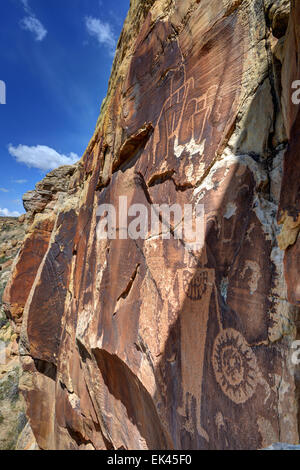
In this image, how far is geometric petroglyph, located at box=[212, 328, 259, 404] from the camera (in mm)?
1665

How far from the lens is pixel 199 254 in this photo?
7.14 feet

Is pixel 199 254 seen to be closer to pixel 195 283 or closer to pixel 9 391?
pixel 195 283

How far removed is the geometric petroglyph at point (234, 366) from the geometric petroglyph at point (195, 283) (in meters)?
0.35

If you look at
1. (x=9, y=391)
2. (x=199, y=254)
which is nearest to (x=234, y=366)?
(x=199, y=254)

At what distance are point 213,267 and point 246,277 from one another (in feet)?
0.94

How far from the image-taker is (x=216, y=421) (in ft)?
6.05

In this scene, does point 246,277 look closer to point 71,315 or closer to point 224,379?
point 224,379

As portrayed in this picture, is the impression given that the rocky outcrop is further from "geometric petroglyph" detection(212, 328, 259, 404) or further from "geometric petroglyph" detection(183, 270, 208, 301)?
"geometric petroglyph" detection(212, 328, 259, 404)

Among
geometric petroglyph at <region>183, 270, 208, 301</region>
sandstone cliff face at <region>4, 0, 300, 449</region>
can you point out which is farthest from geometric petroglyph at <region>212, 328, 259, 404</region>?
geometric petroglyph at <region>183, 270, 208, 301</region>

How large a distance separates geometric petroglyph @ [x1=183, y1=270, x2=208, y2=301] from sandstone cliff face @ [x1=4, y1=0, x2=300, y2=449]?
0.04 ft

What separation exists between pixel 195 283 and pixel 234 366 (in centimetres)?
66

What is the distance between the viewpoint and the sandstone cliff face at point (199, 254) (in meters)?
1.65

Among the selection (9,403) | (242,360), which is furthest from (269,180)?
(9,403)

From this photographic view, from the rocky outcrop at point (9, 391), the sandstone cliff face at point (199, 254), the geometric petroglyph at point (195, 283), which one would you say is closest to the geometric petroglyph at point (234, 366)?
the sandstone cliff face at point (199, 254)
